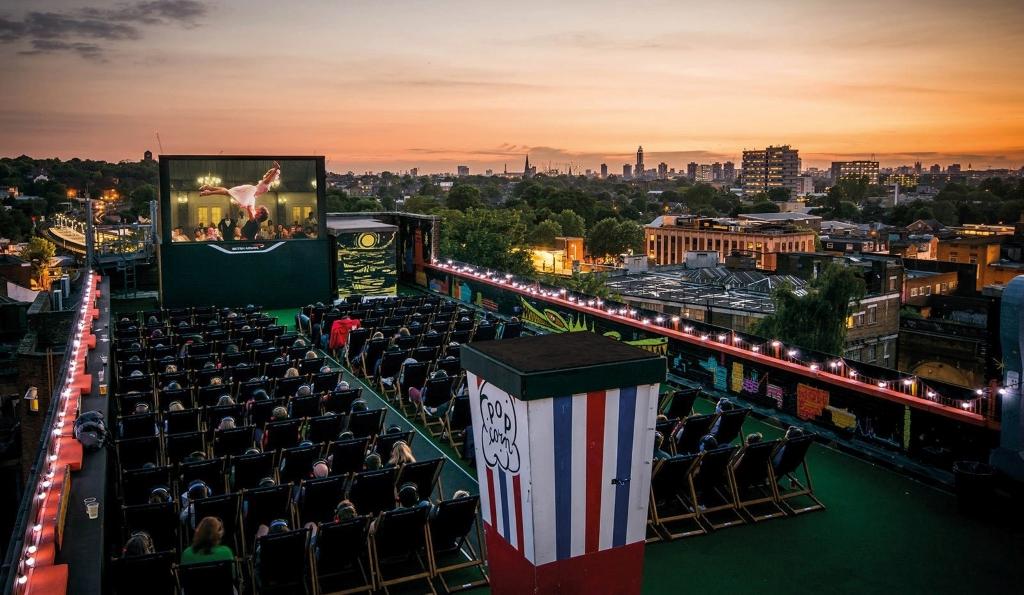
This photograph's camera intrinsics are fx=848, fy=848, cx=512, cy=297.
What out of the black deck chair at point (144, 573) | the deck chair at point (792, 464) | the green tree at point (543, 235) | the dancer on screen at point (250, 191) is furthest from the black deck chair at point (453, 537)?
the green tree at point (543, 235)

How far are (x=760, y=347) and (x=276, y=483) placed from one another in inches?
254

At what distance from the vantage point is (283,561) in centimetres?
575

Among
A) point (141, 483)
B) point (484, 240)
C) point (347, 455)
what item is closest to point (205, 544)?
point (141, 483)

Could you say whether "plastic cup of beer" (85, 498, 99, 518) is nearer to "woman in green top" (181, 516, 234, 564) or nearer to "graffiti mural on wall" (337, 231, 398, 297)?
"woman in green top" (181, 516, 234, 564)

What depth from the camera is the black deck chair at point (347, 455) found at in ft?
25.0

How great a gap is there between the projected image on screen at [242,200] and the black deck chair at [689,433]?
1448 cm

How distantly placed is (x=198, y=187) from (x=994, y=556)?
17.5m

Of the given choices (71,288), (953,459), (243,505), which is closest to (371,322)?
(243,505)

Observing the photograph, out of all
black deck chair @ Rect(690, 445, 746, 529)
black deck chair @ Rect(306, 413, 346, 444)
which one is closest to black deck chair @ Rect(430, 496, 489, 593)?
black deck chair @ Rect(690, 445, 746, 529)

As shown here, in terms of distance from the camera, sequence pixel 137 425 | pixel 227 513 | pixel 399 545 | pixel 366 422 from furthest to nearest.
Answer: pixel 366 422, pixel 137 425, pixel 227 513, pixel 399 545

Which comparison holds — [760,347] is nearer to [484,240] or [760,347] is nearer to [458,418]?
[458,418]

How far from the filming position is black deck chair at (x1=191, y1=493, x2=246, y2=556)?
6.16 metres

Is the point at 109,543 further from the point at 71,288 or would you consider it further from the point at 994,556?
the point at 71,288

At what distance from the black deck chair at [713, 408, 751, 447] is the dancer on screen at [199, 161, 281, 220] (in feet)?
47.7
